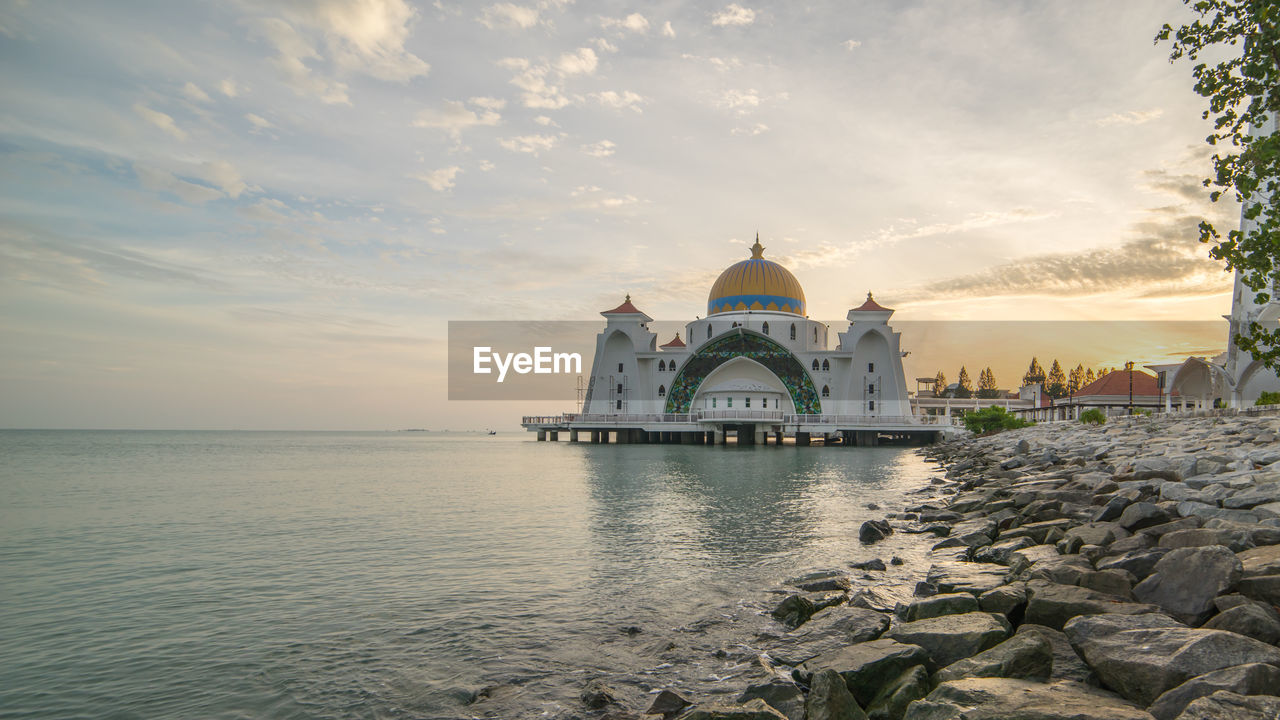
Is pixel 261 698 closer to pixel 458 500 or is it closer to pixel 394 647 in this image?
pixel 394 647

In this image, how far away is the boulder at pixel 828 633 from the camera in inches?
271

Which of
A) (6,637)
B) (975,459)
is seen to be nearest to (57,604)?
(6,637)

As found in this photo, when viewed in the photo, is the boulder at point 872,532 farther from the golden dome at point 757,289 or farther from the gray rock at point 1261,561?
the golden dome at point 757,289

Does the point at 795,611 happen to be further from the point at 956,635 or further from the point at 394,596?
the point at 394,596

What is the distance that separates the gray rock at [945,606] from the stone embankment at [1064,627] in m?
0.02

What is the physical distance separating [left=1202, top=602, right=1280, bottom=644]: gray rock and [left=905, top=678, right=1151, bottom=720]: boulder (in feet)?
3.92

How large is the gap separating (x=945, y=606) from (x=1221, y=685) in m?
2.88

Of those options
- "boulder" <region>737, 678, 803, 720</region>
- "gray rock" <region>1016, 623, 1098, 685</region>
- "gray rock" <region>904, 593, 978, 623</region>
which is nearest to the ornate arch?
"gray rock" <region>904, 593, 978, 623</region>

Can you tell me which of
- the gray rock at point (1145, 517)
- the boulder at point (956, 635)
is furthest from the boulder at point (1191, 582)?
the gray rock at point (1145, 517)

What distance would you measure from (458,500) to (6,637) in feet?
41.5

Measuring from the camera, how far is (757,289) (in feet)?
209

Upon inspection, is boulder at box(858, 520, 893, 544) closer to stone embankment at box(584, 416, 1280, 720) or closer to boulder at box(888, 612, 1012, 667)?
stone embankment at box(584, 416, 1280, 720)

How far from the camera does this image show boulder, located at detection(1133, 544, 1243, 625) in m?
5.64

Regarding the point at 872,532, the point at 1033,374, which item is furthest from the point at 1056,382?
the point at 872,532
